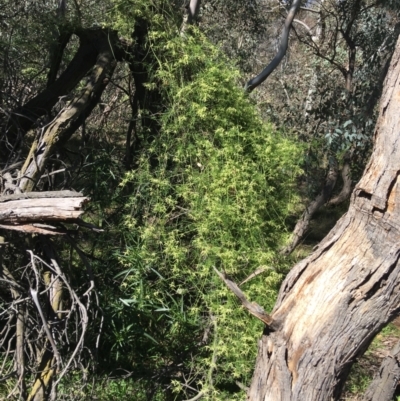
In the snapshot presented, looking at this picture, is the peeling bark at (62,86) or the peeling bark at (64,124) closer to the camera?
the peeling bark at (64,124)

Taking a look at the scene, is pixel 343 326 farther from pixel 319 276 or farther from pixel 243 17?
pixel 243 17

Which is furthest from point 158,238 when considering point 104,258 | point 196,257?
point 104,258

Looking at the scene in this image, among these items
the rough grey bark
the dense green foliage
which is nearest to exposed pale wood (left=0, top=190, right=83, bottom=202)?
the dense green foliage

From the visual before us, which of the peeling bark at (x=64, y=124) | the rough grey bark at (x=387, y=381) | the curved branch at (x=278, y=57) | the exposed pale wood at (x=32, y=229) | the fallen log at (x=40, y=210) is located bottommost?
A: the rough grey bark at (x=387, y=381)

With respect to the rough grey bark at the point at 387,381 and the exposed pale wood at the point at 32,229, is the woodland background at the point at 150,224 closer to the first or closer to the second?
the exposed pale wood at the point at 32,229

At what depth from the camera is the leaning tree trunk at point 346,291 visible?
243cm

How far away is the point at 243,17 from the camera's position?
8797 mm

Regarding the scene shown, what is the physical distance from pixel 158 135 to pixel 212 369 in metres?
1.66

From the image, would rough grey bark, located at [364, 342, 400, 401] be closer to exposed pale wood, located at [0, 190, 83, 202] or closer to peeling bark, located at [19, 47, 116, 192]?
exposed pale wood, located at [0, 190, 83, 202]

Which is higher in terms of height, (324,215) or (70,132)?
(70,132)

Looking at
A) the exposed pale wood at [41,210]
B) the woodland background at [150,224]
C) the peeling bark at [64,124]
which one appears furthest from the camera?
the woodland background at [150,224]

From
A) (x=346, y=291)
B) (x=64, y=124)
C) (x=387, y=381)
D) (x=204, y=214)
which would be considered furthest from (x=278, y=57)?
(x=346, y=291)

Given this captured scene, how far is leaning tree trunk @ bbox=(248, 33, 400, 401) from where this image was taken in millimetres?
2430

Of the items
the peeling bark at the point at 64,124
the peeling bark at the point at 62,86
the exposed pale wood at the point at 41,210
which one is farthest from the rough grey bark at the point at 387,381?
the peeling bark at the point at 62,86
